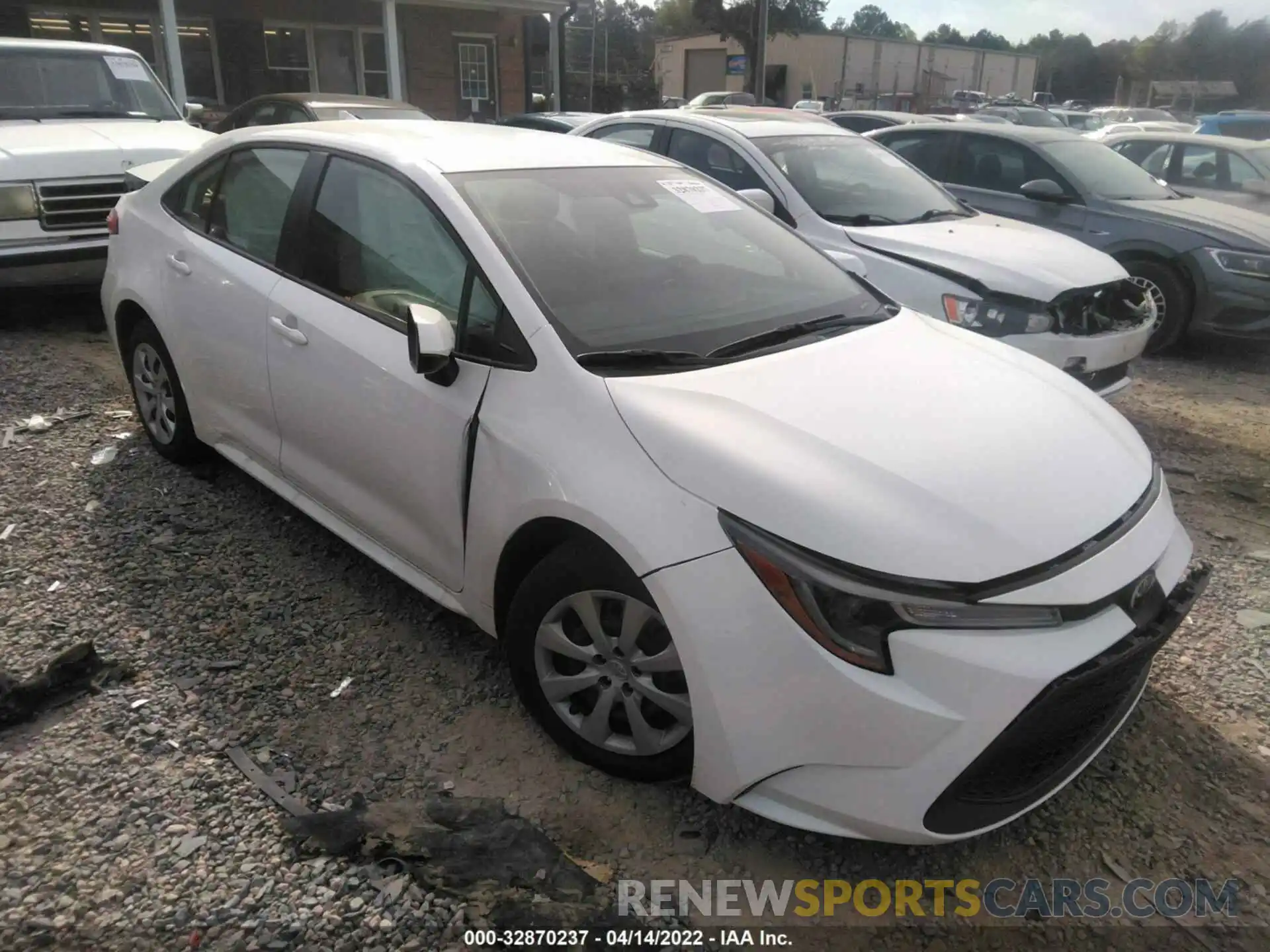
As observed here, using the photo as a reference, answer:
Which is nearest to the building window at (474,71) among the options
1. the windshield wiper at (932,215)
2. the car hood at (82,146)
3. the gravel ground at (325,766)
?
the car hood at (82,146)

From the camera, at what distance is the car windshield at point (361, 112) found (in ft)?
29.0

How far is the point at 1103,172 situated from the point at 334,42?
18.2 m

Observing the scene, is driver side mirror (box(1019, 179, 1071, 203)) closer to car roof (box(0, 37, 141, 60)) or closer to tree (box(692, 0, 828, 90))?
car roof (box(0, 37, 141, 60))

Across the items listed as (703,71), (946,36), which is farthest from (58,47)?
(946,36)

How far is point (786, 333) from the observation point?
2947 mm

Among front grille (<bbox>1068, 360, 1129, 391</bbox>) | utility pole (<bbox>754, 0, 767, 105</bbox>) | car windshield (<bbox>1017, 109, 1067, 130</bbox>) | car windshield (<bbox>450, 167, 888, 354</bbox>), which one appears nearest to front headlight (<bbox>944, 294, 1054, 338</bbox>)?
front grille (<bbox>1068, 360, 1129, 391</bbox>)

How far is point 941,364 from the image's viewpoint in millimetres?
2918

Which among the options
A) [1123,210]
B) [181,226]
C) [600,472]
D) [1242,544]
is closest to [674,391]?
[600,472]

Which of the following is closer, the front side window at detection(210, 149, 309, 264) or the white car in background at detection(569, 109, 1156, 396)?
the front side window at detection(210, 149, 309, 264)

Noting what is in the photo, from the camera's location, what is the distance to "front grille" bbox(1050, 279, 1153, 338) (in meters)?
5.25

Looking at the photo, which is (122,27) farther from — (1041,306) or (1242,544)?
(1242,544)

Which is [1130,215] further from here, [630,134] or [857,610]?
[857,610]

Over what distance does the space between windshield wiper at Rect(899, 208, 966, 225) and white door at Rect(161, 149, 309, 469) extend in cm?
385

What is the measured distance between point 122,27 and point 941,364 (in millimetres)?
20758
